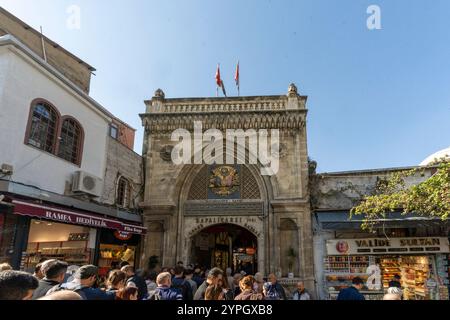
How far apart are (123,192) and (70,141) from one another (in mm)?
3491

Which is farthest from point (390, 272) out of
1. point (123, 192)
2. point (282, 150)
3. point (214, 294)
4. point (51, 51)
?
point (51, 51)

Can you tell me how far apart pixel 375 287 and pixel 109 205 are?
10.3 metres

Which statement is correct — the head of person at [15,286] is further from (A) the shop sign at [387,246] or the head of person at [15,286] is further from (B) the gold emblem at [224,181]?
(B) the gold emblem at [224,181]

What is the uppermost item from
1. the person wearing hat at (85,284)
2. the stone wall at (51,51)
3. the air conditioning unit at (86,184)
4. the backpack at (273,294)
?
the stone wall at (51,51)

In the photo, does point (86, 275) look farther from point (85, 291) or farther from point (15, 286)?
point (15, 286)

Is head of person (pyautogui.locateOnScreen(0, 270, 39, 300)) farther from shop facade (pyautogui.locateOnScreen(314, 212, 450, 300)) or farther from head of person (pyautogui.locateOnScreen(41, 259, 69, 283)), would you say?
shop facade (pyautogui.locateOnScreen(314, 212, 450, 300))

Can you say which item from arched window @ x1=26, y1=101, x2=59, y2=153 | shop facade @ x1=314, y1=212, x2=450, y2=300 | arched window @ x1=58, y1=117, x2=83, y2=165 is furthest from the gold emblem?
arched window @ x1=26, y1=101, x2=59, y2=153

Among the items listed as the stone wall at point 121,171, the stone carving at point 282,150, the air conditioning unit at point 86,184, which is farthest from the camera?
the stone carving at point 282,150

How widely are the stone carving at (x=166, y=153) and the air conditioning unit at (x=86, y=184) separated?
3.17 meters

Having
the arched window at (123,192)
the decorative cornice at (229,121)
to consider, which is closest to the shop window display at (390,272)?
the decorative cornice at (229,121)

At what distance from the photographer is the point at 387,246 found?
12008 millimetres

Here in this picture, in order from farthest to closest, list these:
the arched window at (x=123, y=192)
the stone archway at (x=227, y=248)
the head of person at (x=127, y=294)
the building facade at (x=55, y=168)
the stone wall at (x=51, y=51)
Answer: the stone archway at (x=227, y=248) < the arched window at (x=123, y=192) < the stone wall at (x=51, y=51) < the building facade at (x=55, y=168) < the head of person at (x=127, y=294)

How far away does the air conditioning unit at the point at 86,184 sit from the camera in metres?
11.1
